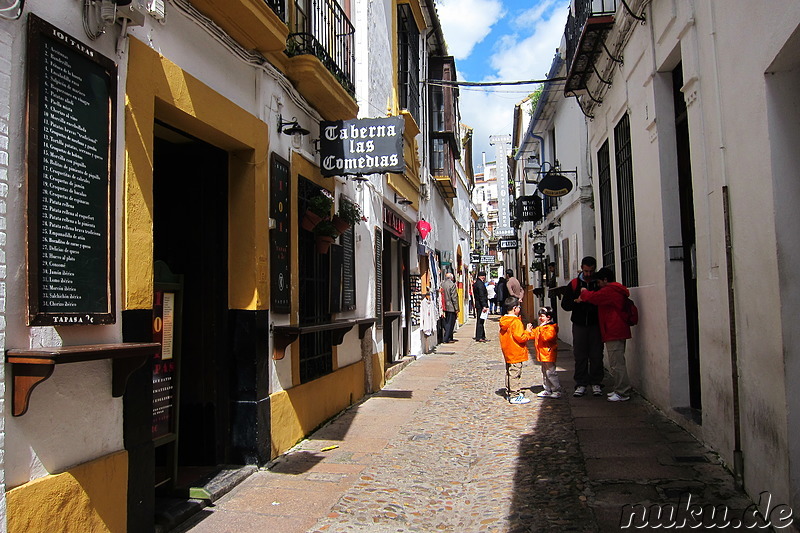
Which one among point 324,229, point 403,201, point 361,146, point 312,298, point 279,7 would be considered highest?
point 279,7

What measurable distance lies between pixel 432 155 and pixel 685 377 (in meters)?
10.5

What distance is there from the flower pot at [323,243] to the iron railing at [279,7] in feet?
7.30

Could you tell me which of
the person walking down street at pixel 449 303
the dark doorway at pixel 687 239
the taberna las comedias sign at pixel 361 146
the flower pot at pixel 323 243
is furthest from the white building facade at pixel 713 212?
the person walking down street at pixel 449 303

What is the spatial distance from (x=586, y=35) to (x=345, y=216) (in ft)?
12.8

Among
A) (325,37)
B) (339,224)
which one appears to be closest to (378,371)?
(339,224)

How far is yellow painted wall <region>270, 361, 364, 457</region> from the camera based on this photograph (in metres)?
5.61

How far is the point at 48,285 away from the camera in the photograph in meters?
2.99

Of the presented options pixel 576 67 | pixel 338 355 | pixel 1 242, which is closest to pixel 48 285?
pixel 1 242

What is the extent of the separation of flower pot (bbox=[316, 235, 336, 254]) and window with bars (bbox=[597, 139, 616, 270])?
4.52 m

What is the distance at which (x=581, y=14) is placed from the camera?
362 inches

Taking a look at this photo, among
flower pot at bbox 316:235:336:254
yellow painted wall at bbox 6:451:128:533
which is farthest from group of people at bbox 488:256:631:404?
yellow painted wall at bbox 6:451:128:533

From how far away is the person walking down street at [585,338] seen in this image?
7727 millimetres

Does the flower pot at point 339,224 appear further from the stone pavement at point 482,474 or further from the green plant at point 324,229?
the stone pavement at point 482,474

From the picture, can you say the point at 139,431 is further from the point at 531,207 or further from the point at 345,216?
the point at 531,207
